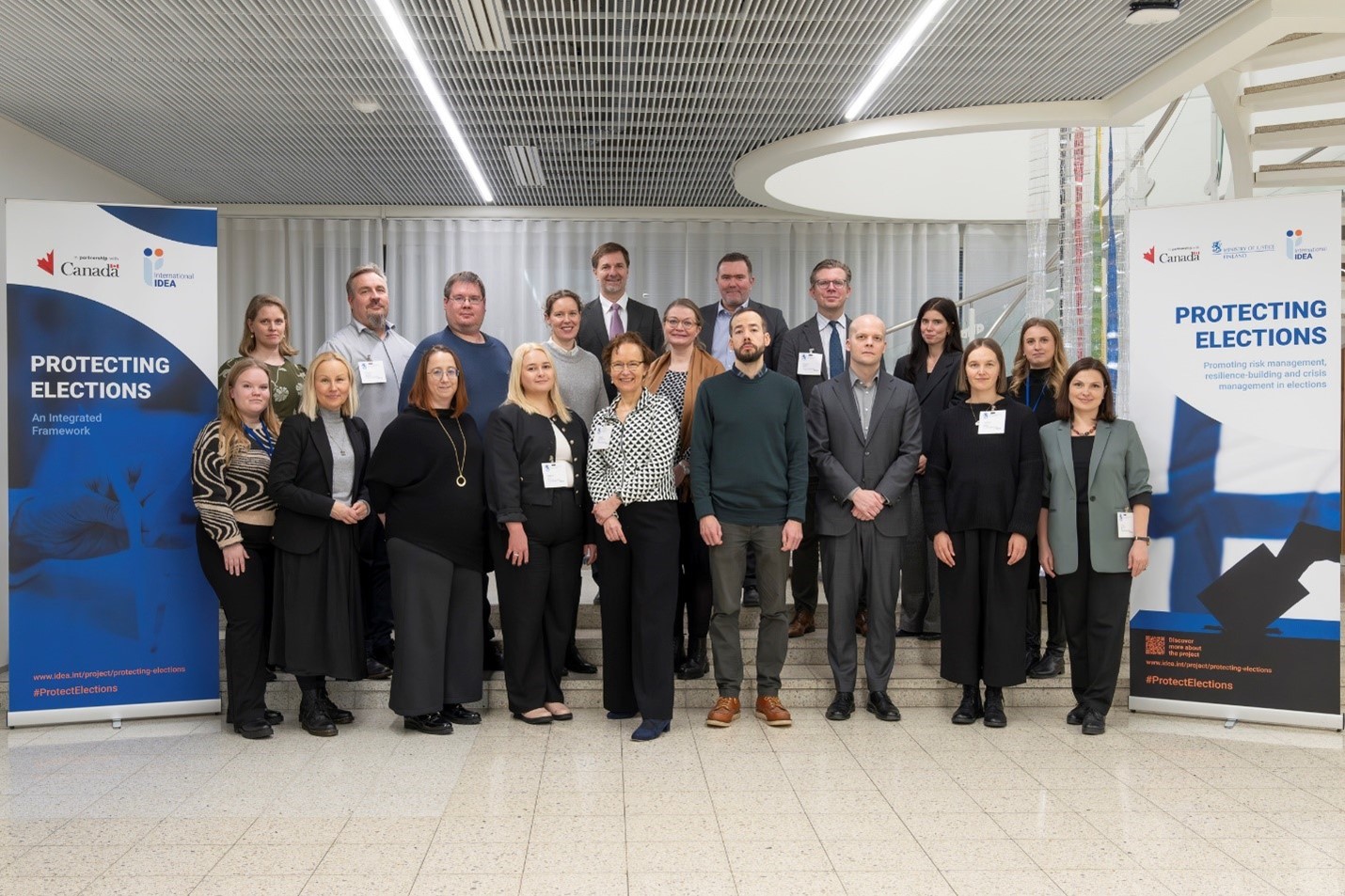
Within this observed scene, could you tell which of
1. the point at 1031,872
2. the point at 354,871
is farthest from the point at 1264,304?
the point at 354,871

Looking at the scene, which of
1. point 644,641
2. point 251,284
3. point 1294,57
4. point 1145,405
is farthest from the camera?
point 251,284

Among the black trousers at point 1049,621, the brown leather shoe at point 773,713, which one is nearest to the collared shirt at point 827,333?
the black trousers at point 1049,621

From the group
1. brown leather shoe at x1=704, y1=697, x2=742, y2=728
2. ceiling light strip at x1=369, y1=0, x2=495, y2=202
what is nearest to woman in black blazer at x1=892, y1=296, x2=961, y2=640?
brown leather shoe at x1=704, y1=697, x2=742, y2=728

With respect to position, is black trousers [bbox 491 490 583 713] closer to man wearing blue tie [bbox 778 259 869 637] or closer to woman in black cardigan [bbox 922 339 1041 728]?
man wearing blue tie [bbox 778 259 869 637]

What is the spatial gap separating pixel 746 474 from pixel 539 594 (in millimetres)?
977

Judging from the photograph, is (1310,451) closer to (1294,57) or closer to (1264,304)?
(1264,304)

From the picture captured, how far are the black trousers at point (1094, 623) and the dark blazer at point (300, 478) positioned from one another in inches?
121

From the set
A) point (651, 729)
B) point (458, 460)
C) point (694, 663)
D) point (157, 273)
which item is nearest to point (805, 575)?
point (694, 663)

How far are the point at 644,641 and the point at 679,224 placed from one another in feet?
16.7

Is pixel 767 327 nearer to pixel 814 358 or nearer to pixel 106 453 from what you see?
pixel 814 358

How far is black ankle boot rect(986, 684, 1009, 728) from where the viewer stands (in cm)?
467

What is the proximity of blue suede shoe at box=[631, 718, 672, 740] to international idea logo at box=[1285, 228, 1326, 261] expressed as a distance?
3.27 meters

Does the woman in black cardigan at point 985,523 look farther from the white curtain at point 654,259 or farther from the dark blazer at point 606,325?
the white curtain at point 654,259

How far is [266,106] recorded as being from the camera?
588 centimetres
